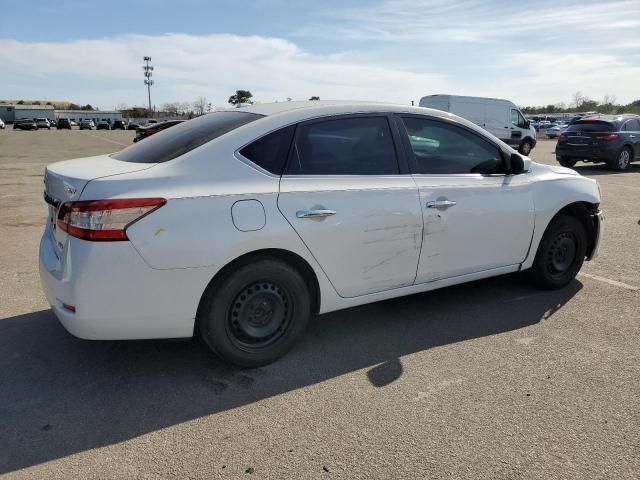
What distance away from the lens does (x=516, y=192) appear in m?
4.32

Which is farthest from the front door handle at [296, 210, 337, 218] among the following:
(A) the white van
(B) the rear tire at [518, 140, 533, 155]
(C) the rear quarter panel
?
(B) the rear tire at [518, 140, 533, 155]

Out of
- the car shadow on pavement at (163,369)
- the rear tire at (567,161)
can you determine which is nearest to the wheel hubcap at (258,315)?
the car shadow on pavement at (163,369)

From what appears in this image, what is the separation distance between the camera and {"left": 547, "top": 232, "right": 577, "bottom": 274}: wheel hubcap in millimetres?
4750

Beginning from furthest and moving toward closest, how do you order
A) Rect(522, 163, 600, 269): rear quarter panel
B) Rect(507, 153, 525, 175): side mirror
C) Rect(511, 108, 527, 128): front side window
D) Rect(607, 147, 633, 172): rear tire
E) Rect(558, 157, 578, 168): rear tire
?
Rect(511, 108, 527, 128): front side window < Rect(558, 157, 578, 168): rear tire < Rect(607, 147, 633, 172): rear tire < Rect(522, 163, 600, 269): rear quarter panel < Rect(507, 153, 525, 175): side mirror

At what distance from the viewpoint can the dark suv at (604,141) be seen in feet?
51.1

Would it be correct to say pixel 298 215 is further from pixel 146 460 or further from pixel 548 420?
pixel 548 420

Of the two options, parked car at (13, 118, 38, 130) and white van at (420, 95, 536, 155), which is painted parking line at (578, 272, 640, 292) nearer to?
white van at (420, 95, 536, 155)

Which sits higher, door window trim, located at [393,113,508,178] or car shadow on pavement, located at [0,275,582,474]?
door window trim, located at [393,113,508,178]

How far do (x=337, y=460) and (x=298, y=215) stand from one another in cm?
144

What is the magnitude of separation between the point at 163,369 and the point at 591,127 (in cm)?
1628

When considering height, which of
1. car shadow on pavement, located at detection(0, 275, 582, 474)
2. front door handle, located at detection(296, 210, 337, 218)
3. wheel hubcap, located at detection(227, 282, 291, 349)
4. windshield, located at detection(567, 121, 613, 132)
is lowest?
→ car shadow on pavement, located at detection(0, 275, 582, 474)

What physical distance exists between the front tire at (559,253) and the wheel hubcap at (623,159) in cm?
1290

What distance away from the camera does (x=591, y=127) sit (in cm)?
1598

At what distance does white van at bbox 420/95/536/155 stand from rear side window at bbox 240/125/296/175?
19.0 m
